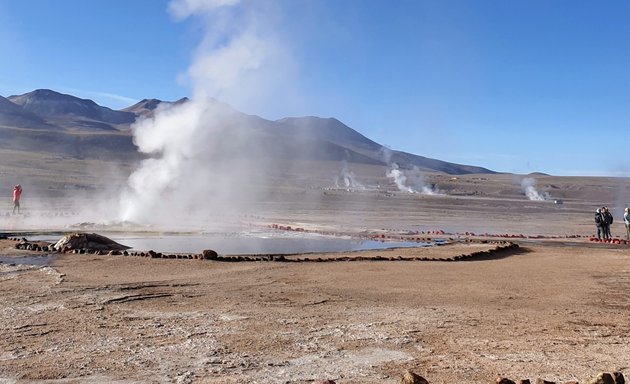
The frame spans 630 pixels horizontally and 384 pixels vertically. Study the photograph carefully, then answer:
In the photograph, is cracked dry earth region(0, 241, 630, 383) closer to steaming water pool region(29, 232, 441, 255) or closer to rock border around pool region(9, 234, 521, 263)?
rock border around pool region(9, 234, 521, 263)

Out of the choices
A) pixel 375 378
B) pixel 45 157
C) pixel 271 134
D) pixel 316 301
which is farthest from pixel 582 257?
pixel 271 134

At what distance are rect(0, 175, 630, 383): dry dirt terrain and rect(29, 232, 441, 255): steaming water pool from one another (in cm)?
374

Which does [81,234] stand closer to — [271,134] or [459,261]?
[459,261]

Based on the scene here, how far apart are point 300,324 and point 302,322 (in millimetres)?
123

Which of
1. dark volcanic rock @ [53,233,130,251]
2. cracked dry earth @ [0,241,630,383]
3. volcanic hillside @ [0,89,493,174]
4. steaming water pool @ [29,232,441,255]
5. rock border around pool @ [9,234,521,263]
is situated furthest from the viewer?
volcanic hillside @ [0,89,493,174]

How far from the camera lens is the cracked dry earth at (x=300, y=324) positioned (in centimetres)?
579

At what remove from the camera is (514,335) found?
23.7 ft

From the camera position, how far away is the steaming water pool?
17.0 metres

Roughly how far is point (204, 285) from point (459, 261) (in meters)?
6.94

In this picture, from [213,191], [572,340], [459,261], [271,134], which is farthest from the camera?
[271,134]

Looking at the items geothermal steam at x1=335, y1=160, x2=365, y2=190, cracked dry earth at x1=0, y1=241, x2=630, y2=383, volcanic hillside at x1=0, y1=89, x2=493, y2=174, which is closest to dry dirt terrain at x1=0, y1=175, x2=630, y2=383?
cracked dry earth at x1=0, y1=241, x2=630, y2=383

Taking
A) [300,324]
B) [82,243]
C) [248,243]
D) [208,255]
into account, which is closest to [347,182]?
[248,243]

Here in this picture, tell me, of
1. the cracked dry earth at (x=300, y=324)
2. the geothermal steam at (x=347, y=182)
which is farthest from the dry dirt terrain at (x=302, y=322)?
the geothermal steam at (x=347, y=182)

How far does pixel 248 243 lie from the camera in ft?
62.1
